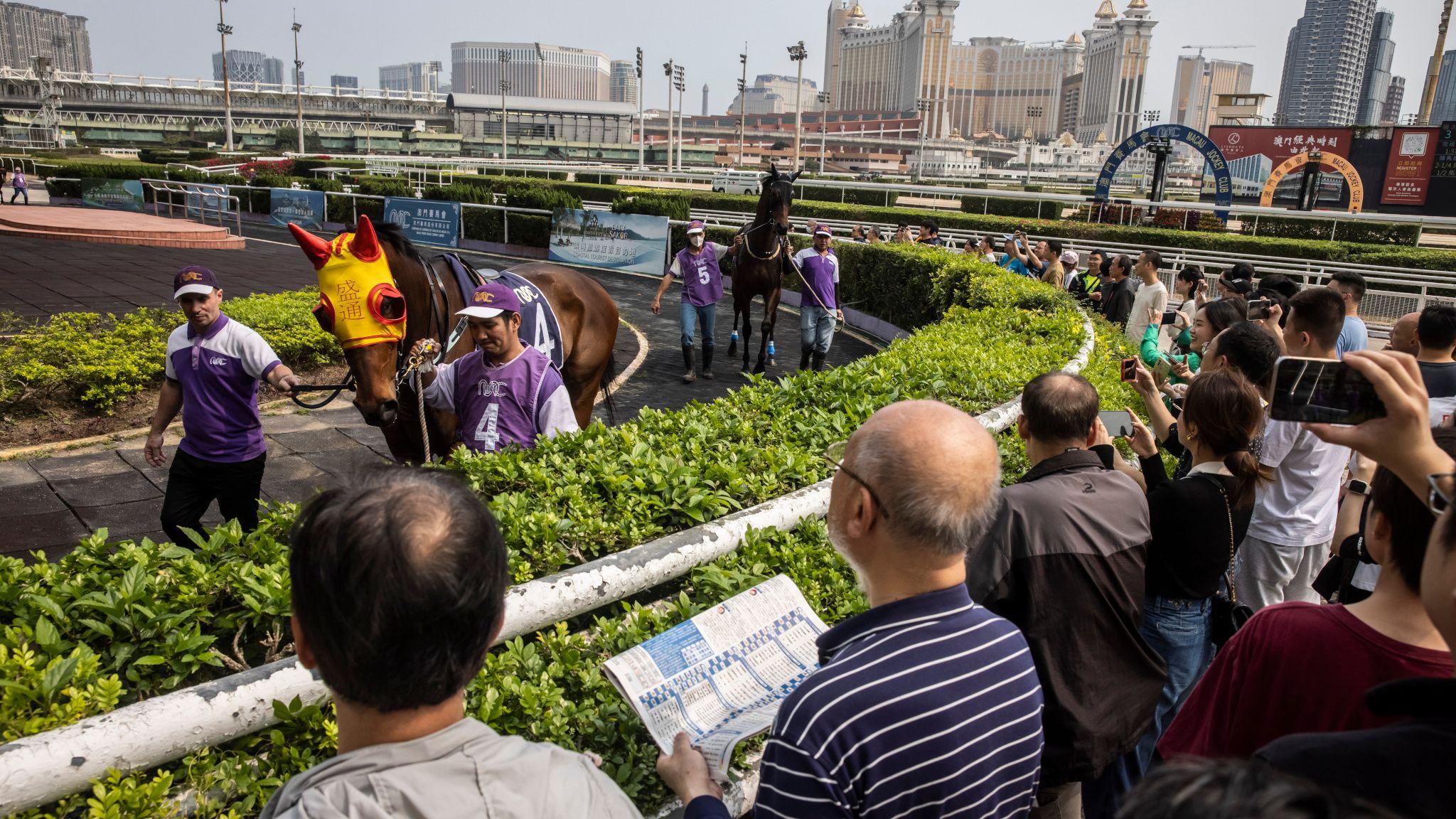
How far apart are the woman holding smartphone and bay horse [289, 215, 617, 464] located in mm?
3625

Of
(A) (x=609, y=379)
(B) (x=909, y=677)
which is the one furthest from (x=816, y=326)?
(B) (x=909, y=677)

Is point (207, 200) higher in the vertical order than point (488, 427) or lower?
higher

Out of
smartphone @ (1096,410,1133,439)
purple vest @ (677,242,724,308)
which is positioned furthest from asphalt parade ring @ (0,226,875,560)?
smartphone @ (1096,410,1133,439)

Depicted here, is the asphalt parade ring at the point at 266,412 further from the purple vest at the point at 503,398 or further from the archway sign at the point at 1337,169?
the archway sign at the point at 1337,169

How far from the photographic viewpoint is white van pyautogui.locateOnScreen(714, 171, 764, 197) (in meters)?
43.2

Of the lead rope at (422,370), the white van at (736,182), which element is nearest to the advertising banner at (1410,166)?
the white van at (736,182)

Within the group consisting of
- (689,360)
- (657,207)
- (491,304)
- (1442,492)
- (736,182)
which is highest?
(736,182)

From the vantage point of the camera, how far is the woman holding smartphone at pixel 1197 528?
2.98 m

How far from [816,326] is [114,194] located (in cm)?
2810

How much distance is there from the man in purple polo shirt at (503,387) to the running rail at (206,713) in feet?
6.22

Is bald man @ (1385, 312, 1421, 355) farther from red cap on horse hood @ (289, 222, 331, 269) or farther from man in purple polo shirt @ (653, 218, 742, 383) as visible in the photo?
man in purple polo shirt @ (653, 218, 742, 383)

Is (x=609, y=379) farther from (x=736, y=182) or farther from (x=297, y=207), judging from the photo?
(x=736, y=182)

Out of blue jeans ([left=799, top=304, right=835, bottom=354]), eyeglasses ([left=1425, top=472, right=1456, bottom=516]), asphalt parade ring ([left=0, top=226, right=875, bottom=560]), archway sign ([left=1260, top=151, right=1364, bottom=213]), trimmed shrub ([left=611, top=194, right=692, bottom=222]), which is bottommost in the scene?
asphalt parade ring ([left=0, top=226, right=875, bottom=560])

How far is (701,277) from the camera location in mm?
11492
